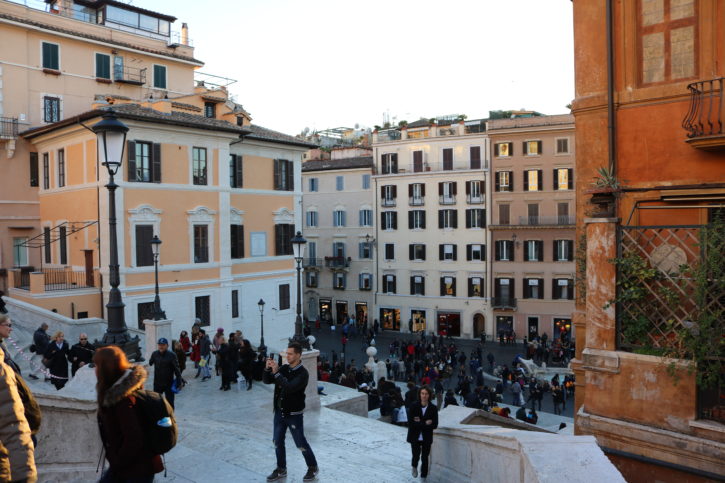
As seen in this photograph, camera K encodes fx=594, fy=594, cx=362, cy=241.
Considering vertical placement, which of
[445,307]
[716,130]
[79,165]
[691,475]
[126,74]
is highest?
[126,74]

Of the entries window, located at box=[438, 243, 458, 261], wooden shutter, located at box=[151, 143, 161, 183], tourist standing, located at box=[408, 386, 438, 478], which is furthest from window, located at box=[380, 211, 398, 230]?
tourist standing, located at box=[408, 386, 438, 478]

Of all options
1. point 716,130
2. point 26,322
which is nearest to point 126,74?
point 26,322

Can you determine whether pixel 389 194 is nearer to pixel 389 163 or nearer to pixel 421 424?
pixel 389 163

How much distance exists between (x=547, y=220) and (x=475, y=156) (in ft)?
22.6

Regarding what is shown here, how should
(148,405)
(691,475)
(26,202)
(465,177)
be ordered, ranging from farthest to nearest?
1. (465,177)
2. (26,202)
3. (691,475)
4. (148,405)

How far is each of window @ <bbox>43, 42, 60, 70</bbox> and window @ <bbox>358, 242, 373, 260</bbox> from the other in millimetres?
25024

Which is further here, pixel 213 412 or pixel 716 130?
pixel 213 412

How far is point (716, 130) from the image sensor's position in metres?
8.27

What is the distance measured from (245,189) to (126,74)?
34.3 ft

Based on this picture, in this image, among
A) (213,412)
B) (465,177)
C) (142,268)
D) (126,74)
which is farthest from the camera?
(465,177)

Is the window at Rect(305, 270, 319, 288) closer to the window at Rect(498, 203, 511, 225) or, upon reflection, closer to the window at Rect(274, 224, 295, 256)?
the window at Rect(498, 203, 511, 225)

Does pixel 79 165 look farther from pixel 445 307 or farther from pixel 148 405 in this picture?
pixel 445 307

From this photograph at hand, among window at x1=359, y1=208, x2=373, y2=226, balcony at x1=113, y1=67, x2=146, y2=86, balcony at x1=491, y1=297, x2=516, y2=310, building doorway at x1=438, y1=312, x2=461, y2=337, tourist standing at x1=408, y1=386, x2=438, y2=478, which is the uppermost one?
balcony at x1=113, y1=67, x2=146, y2=86

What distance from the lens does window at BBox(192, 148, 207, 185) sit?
2682cm
